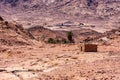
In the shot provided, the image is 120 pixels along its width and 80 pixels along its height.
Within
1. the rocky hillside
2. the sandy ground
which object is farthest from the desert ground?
the rocky hillside

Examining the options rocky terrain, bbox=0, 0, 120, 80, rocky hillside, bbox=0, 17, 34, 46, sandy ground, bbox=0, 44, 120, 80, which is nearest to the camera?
sandy ground, bbox=0, 44, 120, 80

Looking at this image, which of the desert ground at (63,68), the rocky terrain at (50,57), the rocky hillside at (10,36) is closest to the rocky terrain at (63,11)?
the rocky terrain at (50,57)

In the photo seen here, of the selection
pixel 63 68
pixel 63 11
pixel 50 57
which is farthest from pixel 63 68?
pixel 63 11

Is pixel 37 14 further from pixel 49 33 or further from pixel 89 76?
pixel 89 76

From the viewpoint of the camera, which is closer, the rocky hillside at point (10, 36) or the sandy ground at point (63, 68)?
the sandy ground at point (63, 68)

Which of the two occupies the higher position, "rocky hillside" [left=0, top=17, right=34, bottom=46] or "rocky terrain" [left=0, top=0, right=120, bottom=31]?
"rocky hillside" [left=0, top=17, right=34, bottom=46]

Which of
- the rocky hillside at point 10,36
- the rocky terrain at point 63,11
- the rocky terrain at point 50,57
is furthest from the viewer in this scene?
the rocky terrain at point 63,11

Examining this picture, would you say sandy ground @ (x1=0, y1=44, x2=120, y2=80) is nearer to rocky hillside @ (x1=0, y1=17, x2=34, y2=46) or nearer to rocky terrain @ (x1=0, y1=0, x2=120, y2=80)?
rocky terrain @ (x1=0, y1=0, x2=120, y2=80)

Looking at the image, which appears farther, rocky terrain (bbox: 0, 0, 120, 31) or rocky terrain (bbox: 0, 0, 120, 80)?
rocky terrain (bbox: 0, 0, 120, 31)

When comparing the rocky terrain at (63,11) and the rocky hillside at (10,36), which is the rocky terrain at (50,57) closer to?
the rocky hillside at (10,36)

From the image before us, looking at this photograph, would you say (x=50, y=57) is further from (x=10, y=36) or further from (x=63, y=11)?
(x=63, y=11)

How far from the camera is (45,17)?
12775cm

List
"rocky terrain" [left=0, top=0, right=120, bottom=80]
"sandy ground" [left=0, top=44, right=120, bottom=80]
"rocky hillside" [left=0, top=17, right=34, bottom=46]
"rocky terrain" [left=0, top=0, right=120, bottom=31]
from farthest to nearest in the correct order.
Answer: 1. "rocky terrain" [left=0, top=0, right=120, bottom=31]
2. "rocky hillside" [left=0, top=17, right=34, bottom=46]
3. "rocky terrain" [left=0, top=0, right=120, bottom=80]
4. "sandy ground" [left=0, top=44, right=120, bottom=80]

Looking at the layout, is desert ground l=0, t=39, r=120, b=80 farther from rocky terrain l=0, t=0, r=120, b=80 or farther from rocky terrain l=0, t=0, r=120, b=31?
rocky terrain l=0, t=0, r=120, b=31
